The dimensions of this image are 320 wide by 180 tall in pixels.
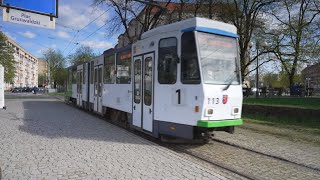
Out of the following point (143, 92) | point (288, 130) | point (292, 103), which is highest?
point (143, 92)

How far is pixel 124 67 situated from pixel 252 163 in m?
6.25

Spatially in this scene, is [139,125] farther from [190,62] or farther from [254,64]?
[254,64]

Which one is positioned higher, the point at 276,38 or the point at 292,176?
the point at 276,38

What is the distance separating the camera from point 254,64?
1051 inches

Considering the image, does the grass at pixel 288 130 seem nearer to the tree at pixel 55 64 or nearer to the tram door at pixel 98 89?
the tram door at pixel 98 89

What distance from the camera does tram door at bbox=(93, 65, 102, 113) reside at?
1510cm

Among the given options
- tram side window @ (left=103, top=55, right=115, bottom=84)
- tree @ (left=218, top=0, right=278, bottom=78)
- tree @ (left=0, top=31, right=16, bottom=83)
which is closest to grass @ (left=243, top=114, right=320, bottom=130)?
tram side window @ (left=103, top=55, right=115, bottom=84)

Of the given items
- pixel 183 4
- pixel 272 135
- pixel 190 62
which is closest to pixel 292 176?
pixel 190 62

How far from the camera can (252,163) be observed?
7.21 metres

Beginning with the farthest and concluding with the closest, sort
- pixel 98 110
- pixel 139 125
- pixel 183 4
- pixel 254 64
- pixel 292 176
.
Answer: pixel 254 64 < pixel 183 4 < pixel 98 110 < pixel 139 125 < pixel 292 176

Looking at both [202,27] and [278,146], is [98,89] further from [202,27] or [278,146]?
[278,146]

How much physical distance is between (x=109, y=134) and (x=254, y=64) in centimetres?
1927

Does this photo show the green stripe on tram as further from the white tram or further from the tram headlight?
the tram headlight

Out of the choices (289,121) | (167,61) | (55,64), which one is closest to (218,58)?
(167,61)
